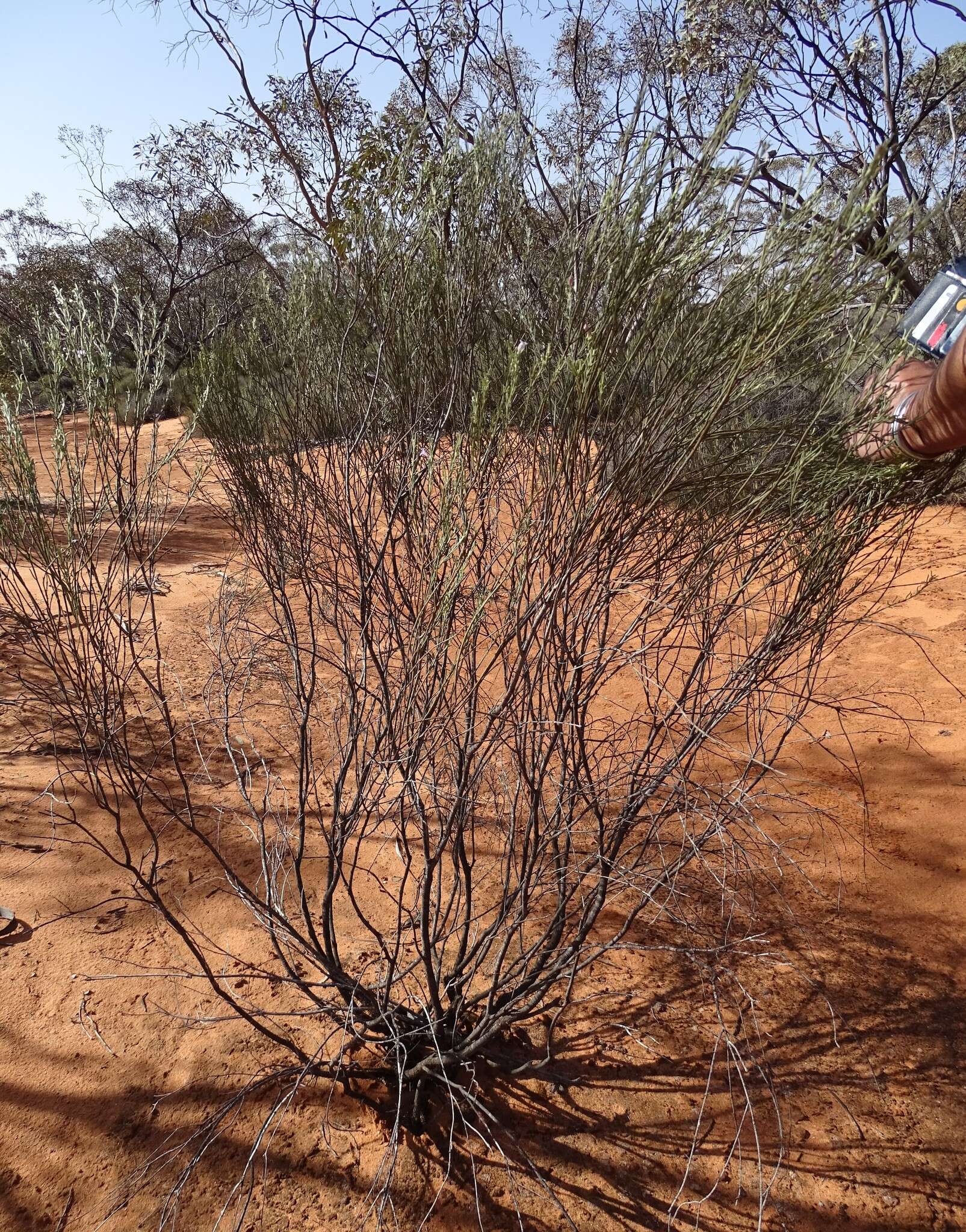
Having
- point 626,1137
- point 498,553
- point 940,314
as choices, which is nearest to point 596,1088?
point 626,1137

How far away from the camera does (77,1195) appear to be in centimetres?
220

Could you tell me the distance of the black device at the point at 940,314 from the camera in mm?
1894

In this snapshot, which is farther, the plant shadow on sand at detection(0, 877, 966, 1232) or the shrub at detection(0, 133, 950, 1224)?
Answer: the plant shadow on sand at detection(0, 877, 966, 1232)

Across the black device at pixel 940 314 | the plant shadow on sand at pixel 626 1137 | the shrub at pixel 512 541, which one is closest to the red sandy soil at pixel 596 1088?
the plant shadow on sand at pixel 626 1137

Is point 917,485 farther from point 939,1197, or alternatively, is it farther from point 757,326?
point 939,1197

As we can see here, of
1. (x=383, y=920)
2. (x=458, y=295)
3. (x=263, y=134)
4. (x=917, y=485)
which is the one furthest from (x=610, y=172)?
(x=263, y=134)

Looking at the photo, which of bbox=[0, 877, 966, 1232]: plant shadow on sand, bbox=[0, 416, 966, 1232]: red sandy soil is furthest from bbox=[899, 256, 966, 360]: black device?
bbox=[0, 877, 966, 1232]: plant shadow on sand

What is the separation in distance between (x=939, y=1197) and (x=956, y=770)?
8.80ft

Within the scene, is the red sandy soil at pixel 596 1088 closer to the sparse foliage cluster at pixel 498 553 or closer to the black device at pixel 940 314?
the sparse foliage cluster at pixel 498 553

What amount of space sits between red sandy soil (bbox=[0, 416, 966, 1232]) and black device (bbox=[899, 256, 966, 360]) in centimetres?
77

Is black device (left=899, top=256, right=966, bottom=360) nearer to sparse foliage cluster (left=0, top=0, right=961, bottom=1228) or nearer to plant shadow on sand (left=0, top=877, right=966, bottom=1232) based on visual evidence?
sparse foliage cluster (left=0, top=0, right=961, bottom=1228)

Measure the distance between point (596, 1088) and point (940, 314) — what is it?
96.1 inches

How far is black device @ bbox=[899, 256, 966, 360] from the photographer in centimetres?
189

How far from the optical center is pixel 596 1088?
8.39 feet
